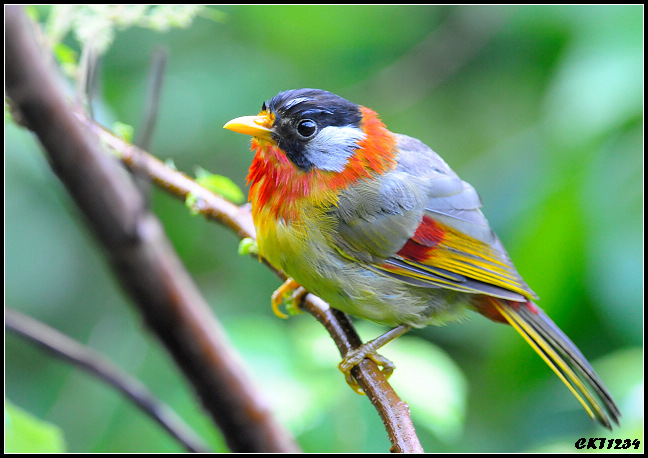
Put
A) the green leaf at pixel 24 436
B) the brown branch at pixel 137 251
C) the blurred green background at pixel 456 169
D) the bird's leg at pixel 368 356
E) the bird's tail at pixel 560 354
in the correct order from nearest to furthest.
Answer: the green leaf at pixel 24 436 → the brown branch at pixel 137 251 → the bird's leg at pixel 368 356 → the bird's tail at pixel 560 354 → the blurred green background at pixel 456 169

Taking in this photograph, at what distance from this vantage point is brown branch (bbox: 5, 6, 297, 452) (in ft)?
5.13

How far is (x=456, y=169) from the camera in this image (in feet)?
12.7

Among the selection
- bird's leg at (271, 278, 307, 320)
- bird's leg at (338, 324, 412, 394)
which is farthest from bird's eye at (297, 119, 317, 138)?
bird's leg at (338, 324, 412, 394)

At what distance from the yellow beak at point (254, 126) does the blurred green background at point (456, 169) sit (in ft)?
2.11

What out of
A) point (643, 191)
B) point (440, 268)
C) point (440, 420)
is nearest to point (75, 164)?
point (440, 268)

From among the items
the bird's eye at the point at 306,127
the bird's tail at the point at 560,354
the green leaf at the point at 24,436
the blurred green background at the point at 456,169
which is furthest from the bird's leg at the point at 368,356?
the green leaf at the point at 24,436

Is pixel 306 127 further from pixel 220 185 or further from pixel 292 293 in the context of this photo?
pixel 292 293

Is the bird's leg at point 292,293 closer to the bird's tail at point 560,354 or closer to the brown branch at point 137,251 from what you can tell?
the brown branch at point 137,251

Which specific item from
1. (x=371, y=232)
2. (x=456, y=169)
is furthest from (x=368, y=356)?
(x=456, y=169)

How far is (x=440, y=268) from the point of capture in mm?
2311

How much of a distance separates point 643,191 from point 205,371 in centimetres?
199

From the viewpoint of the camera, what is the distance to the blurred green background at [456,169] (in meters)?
2.55

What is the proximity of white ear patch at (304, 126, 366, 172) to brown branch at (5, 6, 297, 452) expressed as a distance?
0.62 m

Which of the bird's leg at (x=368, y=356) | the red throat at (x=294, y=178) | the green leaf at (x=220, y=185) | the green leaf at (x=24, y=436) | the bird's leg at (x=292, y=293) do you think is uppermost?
the red throat at (x=294, y=178)
